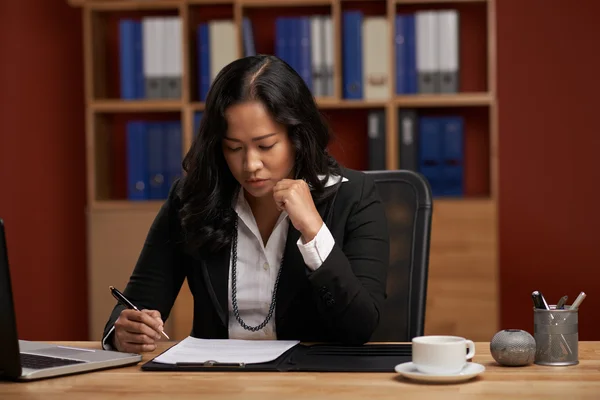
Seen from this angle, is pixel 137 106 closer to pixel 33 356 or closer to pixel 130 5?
pixel 130 5

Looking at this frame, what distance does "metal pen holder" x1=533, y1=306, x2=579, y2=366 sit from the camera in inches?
55.2

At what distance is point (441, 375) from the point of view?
1.26 metres

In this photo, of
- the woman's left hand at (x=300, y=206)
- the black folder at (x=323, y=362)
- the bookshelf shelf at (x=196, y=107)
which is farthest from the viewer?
the bookshelf shelf at (x=196, y=107)

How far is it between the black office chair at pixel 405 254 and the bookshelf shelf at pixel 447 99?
156 centimetres

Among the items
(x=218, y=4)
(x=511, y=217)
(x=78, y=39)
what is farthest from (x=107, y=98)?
(x=511, y=217)

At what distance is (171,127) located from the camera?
3.66m

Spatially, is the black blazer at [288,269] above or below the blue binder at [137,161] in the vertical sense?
below

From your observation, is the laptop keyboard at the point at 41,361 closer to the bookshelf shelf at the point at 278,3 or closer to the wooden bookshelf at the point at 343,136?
the wooden bookshelf at the point at 343,136

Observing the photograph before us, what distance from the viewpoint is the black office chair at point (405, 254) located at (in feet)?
6.27

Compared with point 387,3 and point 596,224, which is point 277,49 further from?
point 596,224

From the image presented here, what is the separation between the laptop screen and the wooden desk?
0.04 meters

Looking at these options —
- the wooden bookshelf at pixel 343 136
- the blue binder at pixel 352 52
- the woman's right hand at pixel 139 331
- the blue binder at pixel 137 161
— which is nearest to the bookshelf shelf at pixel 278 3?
the wooden bookshelf at pixel 343 136

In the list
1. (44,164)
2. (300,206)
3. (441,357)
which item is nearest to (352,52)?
(44,164)

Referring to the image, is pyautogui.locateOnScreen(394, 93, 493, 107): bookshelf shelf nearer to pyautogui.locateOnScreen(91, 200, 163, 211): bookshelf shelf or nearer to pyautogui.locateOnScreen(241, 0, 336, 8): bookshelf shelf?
pyautogui.locateOnScreen(241, 0, 336, 8): bookshelf shelf
